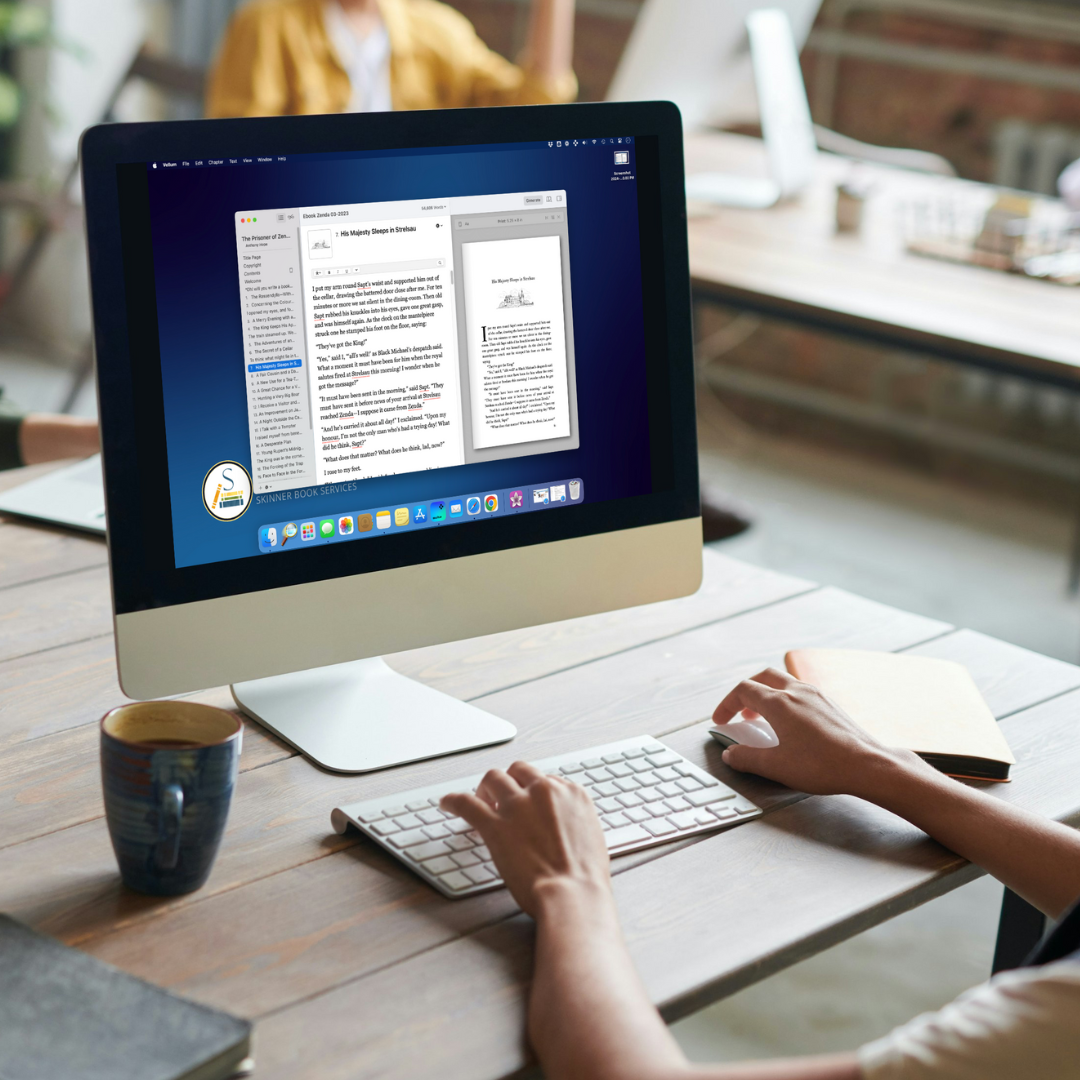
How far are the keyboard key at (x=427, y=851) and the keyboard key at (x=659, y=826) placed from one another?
0.47 ft

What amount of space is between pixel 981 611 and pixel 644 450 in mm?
2189

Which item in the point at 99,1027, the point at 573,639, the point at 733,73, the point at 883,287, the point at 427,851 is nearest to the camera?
the point at 99,1027

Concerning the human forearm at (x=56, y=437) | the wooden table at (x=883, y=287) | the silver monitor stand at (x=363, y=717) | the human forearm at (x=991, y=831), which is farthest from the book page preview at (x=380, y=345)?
the wooden table at (x=883, y=287)

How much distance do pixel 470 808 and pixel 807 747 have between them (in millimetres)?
276

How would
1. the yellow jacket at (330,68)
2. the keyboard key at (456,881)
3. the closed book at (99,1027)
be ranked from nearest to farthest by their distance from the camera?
1. the closed book at (99,1027)
2. the keyboard key at (456,881)
3. the yellow jacket at (330,68)

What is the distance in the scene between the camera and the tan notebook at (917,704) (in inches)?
40.4

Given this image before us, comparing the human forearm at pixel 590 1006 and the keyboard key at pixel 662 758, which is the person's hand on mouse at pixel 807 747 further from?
the human forearm at pixel 590 1006

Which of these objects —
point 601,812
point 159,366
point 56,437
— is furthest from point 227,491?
point 56,437

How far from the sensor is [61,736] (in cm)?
101

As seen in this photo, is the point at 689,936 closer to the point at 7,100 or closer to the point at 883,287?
the point at 883,287

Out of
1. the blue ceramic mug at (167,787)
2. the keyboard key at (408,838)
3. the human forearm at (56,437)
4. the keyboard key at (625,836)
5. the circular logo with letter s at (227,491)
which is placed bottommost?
the keyboard key at (625,836)

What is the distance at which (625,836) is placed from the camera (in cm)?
90

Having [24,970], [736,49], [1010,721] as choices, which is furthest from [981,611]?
[24,970]

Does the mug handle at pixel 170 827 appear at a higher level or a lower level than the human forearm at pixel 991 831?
higher
